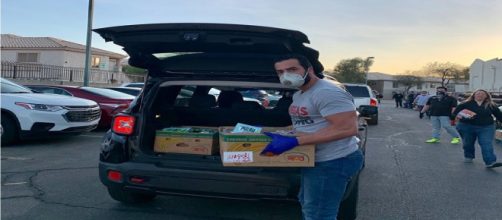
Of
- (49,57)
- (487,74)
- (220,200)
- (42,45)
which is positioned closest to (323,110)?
(220,200)

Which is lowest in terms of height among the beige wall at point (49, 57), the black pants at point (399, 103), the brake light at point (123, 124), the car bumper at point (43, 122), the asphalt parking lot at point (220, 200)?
the asphalt parking lot at point (220, 200)

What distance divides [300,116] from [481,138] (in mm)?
6216

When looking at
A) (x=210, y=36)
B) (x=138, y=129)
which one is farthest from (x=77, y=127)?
(x=210, y=36)

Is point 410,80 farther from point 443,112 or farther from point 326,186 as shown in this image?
point 326,186

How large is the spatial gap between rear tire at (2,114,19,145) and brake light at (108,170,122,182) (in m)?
5.17

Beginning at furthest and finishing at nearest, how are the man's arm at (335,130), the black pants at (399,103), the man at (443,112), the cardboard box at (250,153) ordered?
1. the black pants at (399,103)
2. the man at (443,112)
3. the cardboard box at (250,153)
4. the man's arm at (335,130)

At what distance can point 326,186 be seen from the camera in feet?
9.34

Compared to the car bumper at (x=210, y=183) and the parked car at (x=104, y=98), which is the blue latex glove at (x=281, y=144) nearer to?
the car bumper at (x=210, y=183)

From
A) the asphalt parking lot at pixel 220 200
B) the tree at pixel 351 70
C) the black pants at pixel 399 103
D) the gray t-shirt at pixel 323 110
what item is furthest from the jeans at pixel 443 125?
the tree at pixel 351 70

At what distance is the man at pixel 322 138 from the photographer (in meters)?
2.80

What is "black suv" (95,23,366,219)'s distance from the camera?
12.1 ft

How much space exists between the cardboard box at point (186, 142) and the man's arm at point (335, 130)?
1.51 metres

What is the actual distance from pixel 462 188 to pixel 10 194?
216 inches

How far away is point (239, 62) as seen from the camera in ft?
13.9
